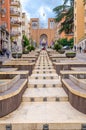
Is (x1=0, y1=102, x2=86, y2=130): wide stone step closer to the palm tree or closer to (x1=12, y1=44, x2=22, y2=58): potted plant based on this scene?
(x1=12, y1=44, x2=22, y2=58): potted plant

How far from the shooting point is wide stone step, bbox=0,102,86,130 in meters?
6.12

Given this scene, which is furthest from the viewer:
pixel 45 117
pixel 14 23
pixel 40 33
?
pixel 40 33

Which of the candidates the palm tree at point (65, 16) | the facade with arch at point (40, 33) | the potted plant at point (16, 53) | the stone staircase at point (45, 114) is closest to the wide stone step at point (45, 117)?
the stone staircase at point (45, 114)

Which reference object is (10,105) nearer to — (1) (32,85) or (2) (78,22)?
(1) (32,85)

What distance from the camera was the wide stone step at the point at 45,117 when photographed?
241 inches

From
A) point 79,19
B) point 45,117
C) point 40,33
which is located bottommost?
point 45,117

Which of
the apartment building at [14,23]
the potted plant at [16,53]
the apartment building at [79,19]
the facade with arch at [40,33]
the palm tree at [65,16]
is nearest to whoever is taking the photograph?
the potted plant at [16,53]

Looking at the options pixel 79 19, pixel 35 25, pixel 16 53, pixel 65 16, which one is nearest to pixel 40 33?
pixel 35 25

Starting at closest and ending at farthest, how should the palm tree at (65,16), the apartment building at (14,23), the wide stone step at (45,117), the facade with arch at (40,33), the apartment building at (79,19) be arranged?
the wide stone step at (45,117) → the palm tree at (65,16) → the apartment building at (79,19) → the apartment building at (14,23) → the facade with arch at (40,33)

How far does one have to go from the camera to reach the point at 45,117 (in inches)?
261

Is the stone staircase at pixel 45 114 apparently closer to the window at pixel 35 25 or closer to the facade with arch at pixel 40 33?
the facade with arch at pixel 40 33

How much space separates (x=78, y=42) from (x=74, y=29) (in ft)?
11.7

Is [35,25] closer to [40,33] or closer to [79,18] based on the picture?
[40,33]

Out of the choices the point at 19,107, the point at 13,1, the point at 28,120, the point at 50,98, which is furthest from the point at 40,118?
the point at 13,1
